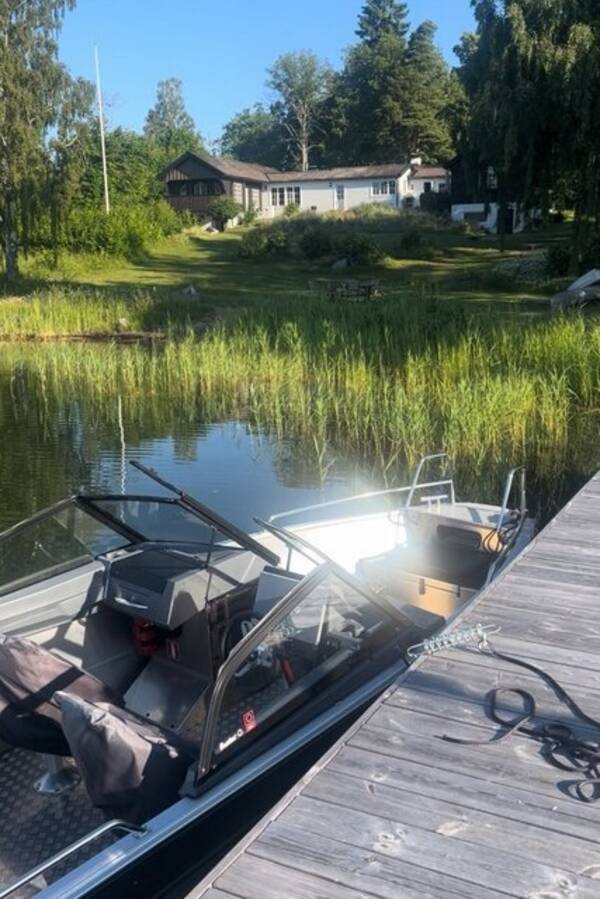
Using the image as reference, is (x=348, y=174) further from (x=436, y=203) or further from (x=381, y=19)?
(x=381, y=19)

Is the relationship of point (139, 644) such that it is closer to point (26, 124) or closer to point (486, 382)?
point (486, 382)

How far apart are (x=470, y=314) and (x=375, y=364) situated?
2482 millimetres

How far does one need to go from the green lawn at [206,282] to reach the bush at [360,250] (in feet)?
1.98

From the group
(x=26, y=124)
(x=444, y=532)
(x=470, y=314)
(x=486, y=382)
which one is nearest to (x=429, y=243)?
(x=26, y=124)

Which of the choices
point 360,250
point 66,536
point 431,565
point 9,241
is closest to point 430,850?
point 66,536

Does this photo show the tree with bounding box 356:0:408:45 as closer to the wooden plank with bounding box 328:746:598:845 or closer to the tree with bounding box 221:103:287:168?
the tree with bounding box 221:103:287:168

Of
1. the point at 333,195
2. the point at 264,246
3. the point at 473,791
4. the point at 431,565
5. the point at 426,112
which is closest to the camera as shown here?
the point at 473,791

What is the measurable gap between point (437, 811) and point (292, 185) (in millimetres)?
57572

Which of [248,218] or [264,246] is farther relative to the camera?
[248,218]

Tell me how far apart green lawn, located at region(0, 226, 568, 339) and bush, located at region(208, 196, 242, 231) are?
248 centimetres

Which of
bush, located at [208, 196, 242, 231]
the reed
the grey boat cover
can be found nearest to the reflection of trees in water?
the reed

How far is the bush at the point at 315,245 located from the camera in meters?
34.4

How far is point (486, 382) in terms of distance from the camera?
11.5 meters

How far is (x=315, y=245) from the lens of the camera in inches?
1361
